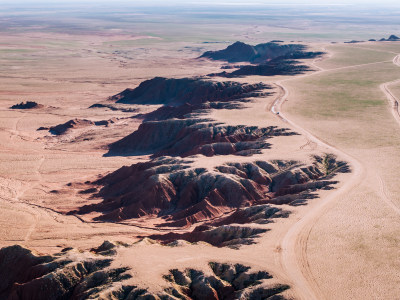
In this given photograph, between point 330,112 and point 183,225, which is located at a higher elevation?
point 330,112

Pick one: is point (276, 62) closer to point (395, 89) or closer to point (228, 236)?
point (395, 89)

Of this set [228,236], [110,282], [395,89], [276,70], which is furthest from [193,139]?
[276,70]

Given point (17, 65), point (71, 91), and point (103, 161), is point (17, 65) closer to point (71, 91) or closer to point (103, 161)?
point (71, 91)

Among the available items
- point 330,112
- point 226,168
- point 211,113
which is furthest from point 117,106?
point 226,168

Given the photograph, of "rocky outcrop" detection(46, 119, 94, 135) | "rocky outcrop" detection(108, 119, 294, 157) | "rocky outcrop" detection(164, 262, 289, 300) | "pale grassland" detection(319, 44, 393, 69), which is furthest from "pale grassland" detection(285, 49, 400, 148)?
"rocky outcrop" detection(46, 119, 94, 135)

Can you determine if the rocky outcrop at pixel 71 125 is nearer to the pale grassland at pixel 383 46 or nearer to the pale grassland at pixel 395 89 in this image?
the pale grassland at pixel 395 89
